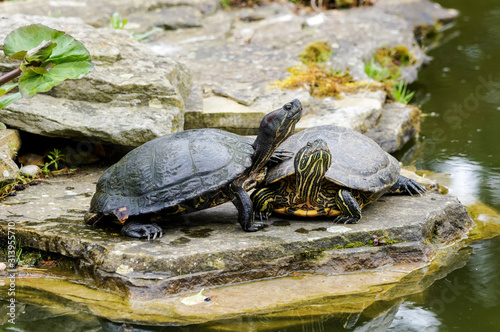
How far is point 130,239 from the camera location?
3.80 metres

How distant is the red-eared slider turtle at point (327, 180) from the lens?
3859 mm

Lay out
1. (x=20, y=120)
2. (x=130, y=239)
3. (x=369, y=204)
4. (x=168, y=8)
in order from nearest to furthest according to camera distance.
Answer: (x=130, y=239) < (x=369, y=204) < (x=20, y=120) < (x=168, y=8)

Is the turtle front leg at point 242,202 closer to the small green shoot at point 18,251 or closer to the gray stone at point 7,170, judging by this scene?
the small green shoot at point 18,251

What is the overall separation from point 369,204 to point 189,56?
14.5 feet

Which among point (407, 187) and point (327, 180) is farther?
point (407, 187)

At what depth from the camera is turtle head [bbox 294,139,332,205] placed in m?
3.79

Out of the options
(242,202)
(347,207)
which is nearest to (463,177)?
(347,207)

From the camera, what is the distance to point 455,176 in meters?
5.61

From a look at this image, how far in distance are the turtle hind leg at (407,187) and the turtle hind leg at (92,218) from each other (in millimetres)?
2470

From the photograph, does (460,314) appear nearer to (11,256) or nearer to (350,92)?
(11,256)

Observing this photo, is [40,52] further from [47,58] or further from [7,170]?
[7,170]

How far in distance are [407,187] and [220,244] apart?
6.18ft

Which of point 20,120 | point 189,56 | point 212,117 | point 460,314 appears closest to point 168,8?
point 189,56

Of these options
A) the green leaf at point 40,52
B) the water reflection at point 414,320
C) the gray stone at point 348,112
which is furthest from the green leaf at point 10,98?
the gray stone at point 348,112
